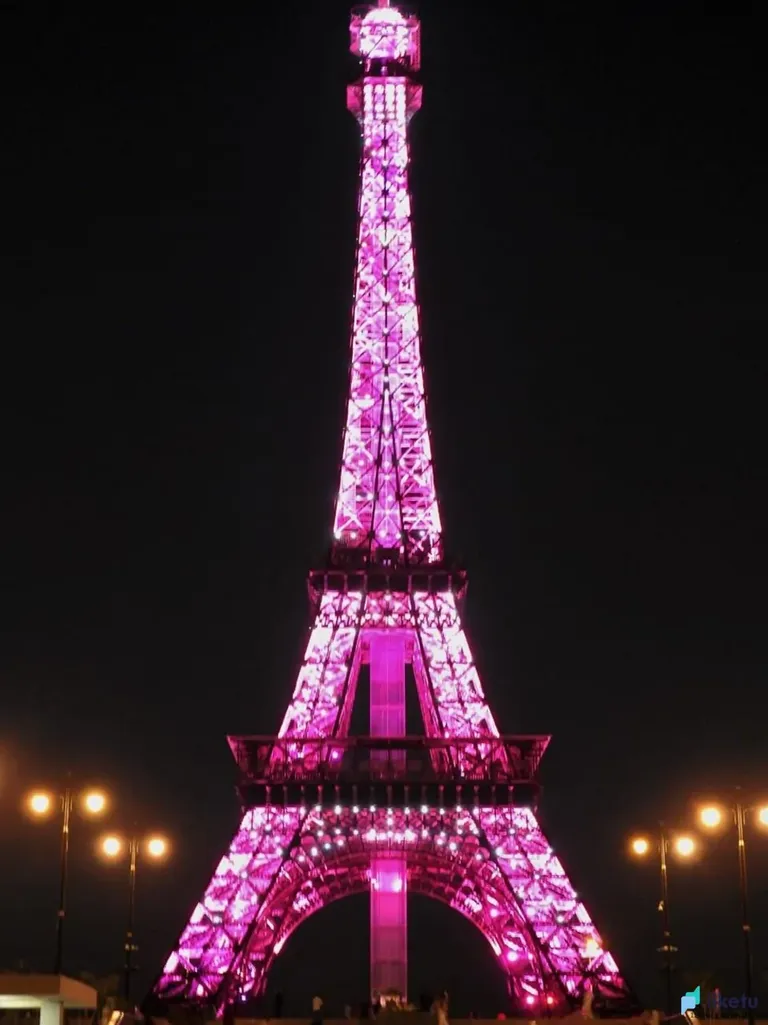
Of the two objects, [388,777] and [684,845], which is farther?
[388,777]

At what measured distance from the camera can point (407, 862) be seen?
6381 centimetres

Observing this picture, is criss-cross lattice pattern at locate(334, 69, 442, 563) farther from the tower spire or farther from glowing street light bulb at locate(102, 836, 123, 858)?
glowing street light bulb at locate(102, 836, 123, 858)

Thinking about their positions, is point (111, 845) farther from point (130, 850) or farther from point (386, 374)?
point (386, 374)

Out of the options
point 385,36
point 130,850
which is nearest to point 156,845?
point 130,850

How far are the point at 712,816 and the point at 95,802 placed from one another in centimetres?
1168

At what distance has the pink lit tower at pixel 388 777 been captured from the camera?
56.5 meters

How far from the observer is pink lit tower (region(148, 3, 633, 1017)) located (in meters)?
56.5

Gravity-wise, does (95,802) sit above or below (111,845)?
below

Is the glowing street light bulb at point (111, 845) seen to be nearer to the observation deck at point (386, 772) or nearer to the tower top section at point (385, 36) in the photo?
the observation deck at point (386, 772)

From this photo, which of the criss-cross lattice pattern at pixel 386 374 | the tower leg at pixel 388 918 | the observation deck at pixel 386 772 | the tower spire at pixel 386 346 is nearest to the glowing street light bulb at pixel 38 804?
the observation deck at pixel 386 772

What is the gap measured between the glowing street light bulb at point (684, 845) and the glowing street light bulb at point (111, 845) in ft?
39.9

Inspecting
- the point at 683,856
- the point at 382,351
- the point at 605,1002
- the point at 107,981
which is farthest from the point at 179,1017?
the point at 382,351

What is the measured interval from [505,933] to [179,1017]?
→ 3326cm

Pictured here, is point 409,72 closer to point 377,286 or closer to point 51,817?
point 377,286
